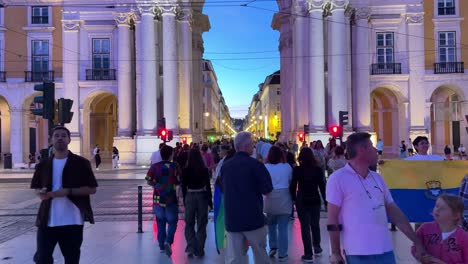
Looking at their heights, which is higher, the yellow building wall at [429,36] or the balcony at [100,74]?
the yellow building wall at [429,36]

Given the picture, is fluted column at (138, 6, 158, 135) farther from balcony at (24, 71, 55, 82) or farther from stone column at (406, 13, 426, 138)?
stone column at (406, 13, 426, 138)

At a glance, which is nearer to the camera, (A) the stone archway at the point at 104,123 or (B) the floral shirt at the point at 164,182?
(B) the floral shirt at the point at 164,182

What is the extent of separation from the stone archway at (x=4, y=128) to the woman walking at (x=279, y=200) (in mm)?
43754

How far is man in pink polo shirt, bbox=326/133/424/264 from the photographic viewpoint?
4082 mm

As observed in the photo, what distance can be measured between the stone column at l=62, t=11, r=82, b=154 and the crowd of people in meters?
31.9

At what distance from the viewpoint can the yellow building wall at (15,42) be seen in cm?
4091

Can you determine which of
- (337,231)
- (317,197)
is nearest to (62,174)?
(337,231)

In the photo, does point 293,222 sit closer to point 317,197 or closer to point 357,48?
point 317,197

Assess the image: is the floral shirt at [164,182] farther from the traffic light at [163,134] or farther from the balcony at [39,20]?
the balcony at [39,20]

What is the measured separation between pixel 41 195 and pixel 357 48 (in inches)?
1443

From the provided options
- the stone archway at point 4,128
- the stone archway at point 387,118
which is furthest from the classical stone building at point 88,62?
the stone archway at point 387,118

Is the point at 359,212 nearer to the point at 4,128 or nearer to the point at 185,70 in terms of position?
the point at 185,70

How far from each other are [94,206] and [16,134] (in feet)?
91.9

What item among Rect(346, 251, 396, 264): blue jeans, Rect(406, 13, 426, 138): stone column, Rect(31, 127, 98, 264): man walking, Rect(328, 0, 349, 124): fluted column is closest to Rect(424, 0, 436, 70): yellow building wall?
Rect(406, 13, 426, 138): stone column
